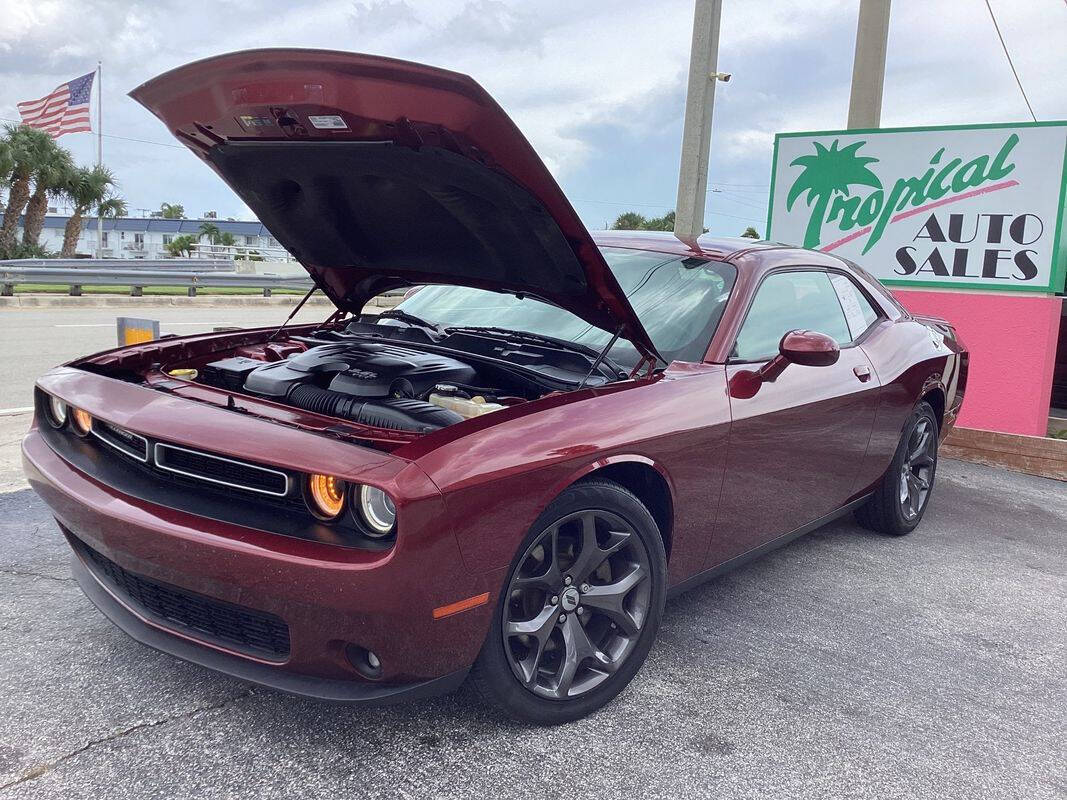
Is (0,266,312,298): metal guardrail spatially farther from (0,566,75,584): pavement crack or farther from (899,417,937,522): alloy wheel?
(899,417,937,522): alloy wheel

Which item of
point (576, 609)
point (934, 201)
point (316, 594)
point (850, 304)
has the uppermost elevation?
point (934, 201)

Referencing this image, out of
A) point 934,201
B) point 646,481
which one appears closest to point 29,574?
point 646,481

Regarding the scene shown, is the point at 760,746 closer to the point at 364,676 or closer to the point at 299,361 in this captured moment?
the point at 364,676

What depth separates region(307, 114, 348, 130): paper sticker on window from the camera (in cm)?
246

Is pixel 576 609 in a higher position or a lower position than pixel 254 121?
lower

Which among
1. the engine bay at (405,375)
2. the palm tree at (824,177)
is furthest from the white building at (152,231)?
the engine bay at (405,375)

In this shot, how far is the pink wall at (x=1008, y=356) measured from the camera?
6.95m

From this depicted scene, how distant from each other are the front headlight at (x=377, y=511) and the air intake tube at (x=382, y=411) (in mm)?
422

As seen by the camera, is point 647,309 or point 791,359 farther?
point 647,309

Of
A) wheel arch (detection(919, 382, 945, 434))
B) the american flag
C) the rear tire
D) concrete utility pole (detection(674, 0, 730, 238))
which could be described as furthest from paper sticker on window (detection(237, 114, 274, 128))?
the american flag

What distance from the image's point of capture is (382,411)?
268 centimetres

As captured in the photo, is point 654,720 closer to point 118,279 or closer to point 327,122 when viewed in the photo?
point 327,122

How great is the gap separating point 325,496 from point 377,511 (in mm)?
140

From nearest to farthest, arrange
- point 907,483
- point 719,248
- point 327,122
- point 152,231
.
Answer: point 327,122
point 719,248
point 907,483
point 152,231
